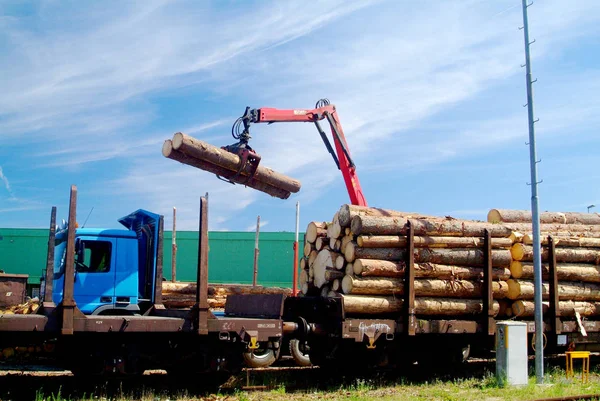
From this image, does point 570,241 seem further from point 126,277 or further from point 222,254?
point 222,254

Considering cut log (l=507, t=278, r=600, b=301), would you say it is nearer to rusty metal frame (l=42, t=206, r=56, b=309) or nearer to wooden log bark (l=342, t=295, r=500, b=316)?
wooden log bark (l=342, t=295, r=500, b=316)

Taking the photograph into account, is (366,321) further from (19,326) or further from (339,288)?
(19,326)

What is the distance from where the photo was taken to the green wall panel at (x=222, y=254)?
103ft

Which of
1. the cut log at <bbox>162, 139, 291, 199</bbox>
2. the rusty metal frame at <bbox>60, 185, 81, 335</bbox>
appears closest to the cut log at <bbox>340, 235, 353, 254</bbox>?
the cut log at <bbox>162, 139, 291, 199</bbox>

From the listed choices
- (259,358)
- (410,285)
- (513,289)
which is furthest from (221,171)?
(513,289)

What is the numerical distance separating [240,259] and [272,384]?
19.9 m

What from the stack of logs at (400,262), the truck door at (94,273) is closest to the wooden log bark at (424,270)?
the stack of logs at (400,262)

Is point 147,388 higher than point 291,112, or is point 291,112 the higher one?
point 291,112

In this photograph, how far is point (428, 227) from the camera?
1277cm

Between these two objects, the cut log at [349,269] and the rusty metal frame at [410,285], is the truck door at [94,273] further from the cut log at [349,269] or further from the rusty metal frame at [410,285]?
the rusty metal frame at [410,285]

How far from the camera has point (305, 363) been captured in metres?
14.6

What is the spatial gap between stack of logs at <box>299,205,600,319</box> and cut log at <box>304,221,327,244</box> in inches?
0.8

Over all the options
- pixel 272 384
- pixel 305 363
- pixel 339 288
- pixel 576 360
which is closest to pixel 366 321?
pixel 339 288

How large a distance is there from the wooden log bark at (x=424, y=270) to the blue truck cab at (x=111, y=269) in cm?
387
